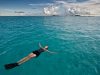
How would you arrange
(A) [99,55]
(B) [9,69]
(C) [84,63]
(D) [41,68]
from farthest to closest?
(A) [99,55] → (C) [84,63] → (D) [41,68] → (B) [9,69]

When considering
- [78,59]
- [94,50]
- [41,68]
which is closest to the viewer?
[41,68]

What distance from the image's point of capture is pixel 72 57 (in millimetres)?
15234

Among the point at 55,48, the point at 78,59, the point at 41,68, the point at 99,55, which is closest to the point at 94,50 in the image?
the point at 99,55

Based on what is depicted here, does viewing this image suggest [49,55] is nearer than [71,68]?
No

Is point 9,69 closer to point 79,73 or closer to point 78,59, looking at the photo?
point 79,73

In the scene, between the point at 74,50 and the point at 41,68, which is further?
the point at 74,50

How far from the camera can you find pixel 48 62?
45.6 ft

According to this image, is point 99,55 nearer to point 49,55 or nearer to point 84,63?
point 84,63

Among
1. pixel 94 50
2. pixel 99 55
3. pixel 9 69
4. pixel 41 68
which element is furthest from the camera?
pixel 94 50

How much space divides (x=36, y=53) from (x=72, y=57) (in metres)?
4.77

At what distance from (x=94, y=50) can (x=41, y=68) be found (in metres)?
8.73

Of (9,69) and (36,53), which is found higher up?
(36,53)

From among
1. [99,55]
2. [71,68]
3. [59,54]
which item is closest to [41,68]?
[71,68]

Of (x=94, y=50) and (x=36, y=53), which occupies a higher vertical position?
(x=36, y=53)
